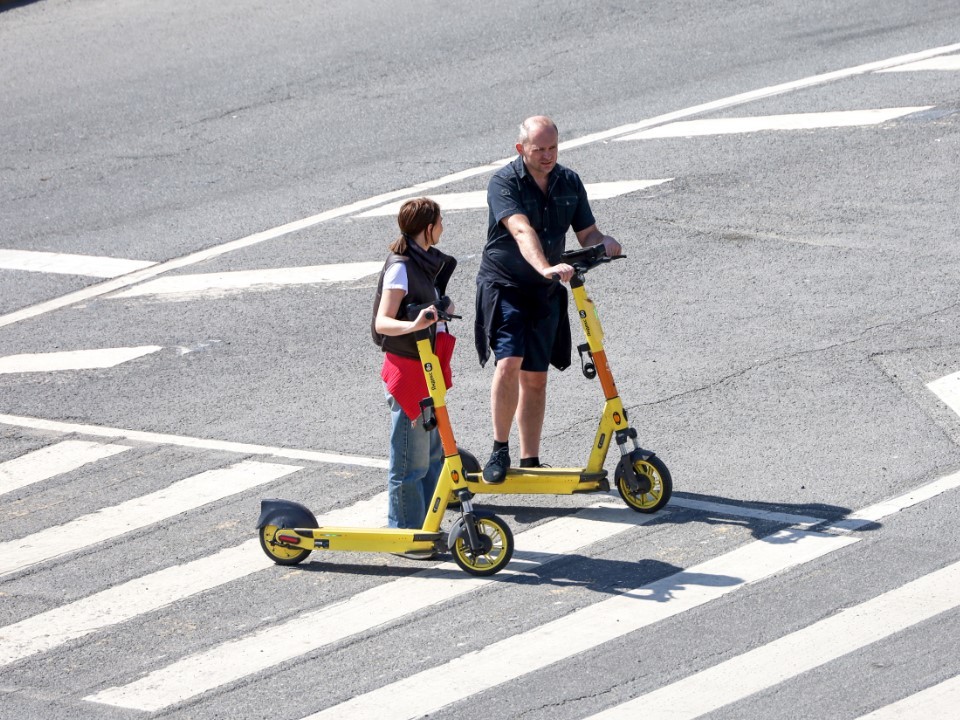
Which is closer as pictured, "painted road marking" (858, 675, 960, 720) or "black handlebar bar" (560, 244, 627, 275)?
"painted road marking" (858, 675, 960, 720)

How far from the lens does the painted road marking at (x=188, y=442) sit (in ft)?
30.6

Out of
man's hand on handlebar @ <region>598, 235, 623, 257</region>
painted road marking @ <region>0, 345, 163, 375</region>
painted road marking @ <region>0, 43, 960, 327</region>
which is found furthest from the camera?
painted road marking @ <region>0, 43, 960, 327</region>

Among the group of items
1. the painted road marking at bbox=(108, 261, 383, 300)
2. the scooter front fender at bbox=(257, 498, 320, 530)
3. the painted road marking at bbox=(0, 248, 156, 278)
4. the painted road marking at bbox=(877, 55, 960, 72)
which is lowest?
the scooter front fender at bbox=(257, 498, 320, 530)

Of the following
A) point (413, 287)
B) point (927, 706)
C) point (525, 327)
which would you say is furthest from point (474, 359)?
point (927, 706)

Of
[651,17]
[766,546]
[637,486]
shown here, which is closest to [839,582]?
[766,546]

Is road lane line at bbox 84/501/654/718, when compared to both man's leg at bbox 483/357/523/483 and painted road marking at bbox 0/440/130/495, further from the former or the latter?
painted road marking at bbox 0/440/130/495

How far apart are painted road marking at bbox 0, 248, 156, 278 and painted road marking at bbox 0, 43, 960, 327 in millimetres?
214

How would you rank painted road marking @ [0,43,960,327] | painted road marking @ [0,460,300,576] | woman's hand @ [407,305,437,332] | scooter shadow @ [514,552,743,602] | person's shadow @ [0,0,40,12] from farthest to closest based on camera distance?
person's shadow @ [0,0,40,12]
painted road marking @ [0,43,960,327]
painted road marking @ [0,460,300,576]
woman's hand @ [407,305,437,332]
scooter shadow @ [514,552,743,602]

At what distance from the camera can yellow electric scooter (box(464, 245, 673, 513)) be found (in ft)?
26.3

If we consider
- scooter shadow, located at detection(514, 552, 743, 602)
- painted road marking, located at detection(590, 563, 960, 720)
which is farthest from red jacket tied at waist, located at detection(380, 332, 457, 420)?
painted road marking, located at detection(590, 563, 960, 720)

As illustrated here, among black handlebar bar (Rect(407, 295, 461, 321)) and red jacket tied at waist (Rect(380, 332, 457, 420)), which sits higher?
black handlebar bar (Rect(407, 295, 461, 321))

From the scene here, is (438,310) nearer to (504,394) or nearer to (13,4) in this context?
(504,394)

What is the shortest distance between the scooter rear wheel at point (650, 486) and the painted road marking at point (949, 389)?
2079mm

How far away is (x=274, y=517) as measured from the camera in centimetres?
784
